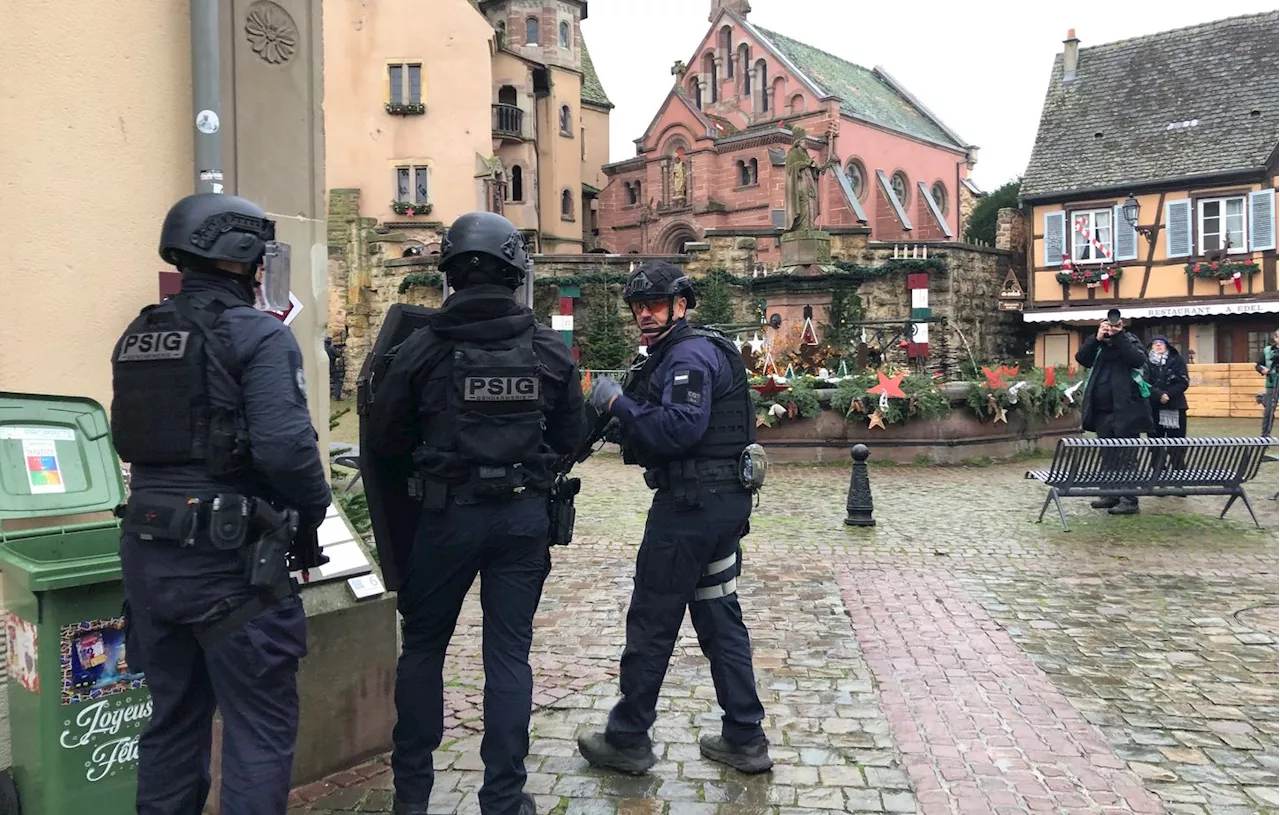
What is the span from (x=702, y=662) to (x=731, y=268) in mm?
26624

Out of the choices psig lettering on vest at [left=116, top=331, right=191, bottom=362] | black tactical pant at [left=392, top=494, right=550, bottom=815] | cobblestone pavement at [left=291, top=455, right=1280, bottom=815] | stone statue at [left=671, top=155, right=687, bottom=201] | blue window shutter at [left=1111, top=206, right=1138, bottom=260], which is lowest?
cobblestone pavement at [left=291, top=455, right=1280, bottom=815]

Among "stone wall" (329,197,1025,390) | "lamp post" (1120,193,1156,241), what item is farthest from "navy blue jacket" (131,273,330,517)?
"stone wall" (329,197,1025,390)

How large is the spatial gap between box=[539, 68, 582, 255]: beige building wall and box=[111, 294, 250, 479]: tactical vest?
39.5 meters

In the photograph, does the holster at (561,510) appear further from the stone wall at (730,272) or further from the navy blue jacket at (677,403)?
the stone wall at (730,272)

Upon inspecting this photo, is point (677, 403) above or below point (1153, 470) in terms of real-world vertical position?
above

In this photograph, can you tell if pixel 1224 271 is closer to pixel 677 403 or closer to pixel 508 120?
pixel 508 120

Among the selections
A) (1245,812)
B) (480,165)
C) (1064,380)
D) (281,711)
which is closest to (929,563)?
(1245,812)

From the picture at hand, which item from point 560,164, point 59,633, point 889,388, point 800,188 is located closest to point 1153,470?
point 889,388

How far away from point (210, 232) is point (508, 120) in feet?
121

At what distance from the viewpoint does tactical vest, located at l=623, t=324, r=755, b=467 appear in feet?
12.9

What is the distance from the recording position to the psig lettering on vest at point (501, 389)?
3.23m

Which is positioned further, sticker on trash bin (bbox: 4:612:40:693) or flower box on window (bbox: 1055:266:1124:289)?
flower box on window (bbox: 1055:266:1124:289)

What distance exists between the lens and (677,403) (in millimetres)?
3762

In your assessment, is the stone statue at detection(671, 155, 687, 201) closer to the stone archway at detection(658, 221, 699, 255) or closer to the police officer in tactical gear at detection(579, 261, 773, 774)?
Result: the stone archway at detection(658, 221, 699, 255)
